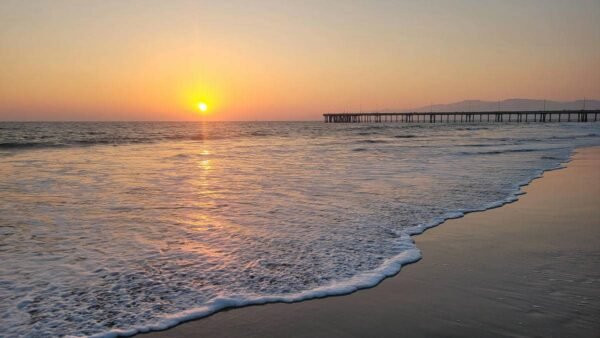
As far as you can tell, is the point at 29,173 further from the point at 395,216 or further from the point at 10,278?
the point at 395,216

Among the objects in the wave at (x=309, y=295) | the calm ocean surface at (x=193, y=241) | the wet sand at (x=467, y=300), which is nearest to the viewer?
the wet sand at (x=467, y=300)

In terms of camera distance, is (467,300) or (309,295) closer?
(467,300)

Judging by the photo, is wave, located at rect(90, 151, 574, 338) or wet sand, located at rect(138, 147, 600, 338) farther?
wave, located at rect(90, 151, 574, 338)

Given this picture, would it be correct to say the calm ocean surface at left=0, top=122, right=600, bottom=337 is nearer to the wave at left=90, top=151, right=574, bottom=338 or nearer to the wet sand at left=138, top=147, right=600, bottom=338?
the wave at left=90, top=151, right=574, bottom=338

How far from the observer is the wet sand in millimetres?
3184

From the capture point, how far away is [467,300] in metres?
3.65

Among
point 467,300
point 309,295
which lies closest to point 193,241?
point 309,295

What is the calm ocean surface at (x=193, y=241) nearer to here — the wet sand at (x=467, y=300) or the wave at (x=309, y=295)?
the wave at (x=309, y=295)

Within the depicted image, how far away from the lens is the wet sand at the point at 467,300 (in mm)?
3184

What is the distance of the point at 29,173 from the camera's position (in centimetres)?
1333

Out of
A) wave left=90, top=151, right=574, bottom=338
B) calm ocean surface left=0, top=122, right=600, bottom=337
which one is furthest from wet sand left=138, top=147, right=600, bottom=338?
calm ocean surface left=0, top=122, right=600, bottom=337

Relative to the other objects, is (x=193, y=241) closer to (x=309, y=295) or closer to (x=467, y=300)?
(x=309, y=295)

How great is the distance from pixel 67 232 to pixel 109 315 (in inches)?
120

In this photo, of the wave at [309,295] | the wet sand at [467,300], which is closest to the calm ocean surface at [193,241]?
the wave at [309,295]
